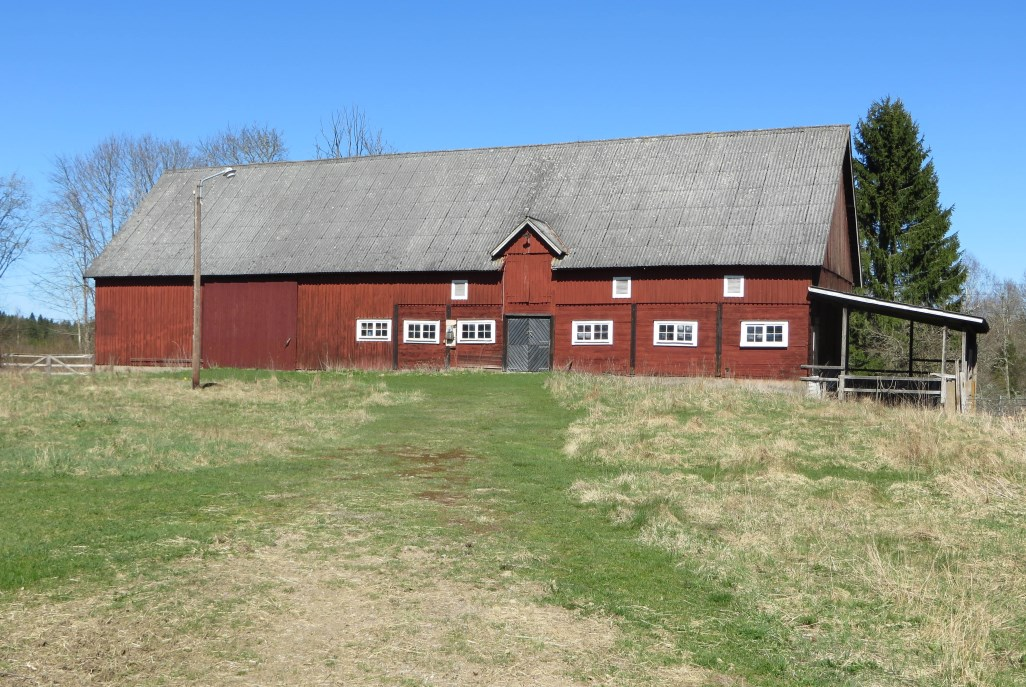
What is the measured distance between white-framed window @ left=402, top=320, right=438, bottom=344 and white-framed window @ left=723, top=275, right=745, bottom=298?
1175 centimetres

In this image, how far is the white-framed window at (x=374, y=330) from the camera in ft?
126

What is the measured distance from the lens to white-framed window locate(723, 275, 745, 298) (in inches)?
1298

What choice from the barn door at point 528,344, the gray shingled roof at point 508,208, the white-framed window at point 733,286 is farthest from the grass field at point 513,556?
the barn door at point 528,344

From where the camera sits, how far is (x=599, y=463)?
15.1 m

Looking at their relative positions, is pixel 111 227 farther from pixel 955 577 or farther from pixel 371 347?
pixel 955 577

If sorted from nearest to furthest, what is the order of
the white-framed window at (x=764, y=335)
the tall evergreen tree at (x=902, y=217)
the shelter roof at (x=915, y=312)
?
the shelter roof at (x=915, y=312)
the white-framed window at (x=764, y=335)
the tall evergreen tree at (x=902, y=217)

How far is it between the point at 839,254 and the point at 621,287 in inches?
361

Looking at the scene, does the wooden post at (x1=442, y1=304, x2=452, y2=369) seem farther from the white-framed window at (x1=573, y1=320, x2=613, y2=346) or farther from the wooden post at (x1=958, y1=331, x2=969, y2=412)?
the wooden post at (x1=958, y1=331, x2=969, y2=412)

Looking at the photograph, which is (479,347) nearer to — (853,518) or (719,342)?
(719,342)

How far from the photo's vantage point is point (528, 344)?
36375 mm

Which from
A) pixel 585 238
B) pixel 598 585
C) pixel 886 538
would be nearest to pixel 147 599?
pixel 598 585

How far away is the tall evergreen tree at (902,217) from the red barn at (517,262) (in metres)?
8.70

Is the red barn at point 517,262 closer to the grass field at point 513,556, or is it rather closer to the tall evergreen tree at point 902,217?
the tall evergreen tree at point 902,217

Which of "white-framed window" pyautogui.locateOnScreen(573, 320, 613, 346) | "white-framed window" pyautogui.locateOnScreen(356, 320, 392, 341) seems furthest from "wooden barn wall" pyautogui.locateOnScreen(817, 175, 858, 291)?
"white-framed window" pyautogui.locateOnScreen(356, 320, 392, 341)
